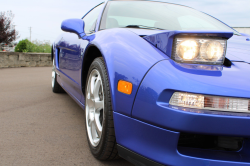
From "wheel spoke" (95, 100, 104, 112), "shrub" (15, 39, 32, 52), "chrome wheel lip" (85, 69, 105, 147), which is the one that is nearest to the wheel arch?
"chrome wheel lip" (85, 69, 105, 147)

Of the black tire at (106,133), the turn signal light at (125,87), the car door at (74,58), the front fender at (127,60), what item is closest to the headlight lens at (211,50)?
the front fender at (127,60)

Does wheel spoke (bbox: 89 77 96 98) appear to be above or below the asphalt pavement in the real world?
above

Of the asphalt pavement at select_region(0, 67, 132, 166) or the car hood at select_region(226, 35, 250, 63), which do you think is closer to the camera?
the car hood at select_region(226, 35, 250, 63)

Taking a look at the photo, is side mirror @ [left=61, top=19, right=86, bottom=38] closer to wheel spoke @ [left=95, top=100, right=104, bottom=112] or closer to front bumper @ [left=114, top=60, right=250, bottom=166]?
wheel spoke @ [left=95, top=100, right=104, bottom=112]

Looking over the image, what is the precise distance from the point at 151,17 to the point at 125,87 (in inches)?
44.4

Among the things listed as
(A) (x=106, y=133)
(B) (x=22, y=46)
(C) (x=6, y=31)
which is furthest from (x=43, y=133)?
(C) (x=6, y=31)

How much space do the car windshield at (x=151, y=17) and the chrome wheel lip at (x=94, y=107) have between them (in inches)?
22.7

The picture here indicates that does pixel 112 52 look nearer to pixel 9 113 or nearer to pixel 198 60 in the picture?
pixel 198 60

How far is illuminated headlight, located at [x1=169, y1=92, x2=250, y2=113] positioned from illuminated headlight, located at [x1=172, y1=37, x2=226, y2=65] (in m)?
0.27

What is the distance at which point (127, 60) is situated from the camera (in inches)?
58.4

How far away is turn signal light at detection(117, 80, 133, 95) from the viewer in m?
1.39

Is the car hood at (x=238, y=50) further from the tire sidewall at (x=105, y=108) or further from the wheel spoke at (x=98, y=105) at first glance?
the wheel spoke at (x=98, y=105)

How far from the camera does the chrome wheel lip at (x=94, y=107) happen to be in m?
1.88

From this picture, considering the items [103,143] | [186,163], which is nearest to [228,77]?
[186,163]
